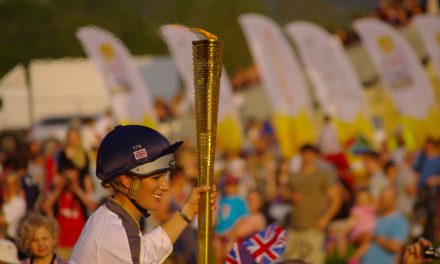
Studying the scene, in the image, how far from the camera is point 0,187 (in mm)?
14031

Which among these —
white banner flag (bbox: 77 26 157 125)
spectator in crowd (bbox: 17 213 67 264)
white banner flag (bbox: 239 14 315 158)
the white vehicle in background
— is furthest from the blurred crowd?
the white vehicle in background

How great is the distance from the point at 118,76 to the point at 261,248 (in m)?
16.1

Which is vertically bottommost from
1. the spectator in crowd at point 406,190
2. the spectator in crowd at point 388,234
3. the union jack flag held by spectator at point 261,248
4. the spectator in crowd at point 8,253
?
the spectator in crowd at point 406,190

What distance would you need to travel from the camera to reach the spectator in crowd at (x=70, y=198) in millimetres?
12243

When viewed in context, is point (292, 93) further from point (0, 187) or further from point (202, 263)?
point (202, 263)

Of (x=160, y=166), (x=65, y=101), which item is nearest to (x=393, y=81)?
(x=65, y=101)

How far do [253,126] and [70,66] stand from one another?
9372 mm

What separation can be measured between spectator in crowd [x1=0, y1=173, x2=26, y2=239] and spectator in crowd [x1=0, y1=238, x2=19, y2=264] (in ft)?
15.2

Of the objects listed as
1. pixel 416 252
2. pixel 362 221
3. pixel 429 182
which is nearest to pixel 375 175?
pixel 429 182

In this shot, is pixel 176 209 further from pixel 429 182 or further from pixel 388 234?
pixel 429 182

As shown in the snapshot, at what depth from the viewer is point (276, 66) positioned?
76.7ft

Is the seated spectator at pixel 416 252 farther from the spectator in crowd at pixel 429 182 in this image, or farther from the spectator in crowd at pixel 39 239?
the spectator in crowd at pixel 429 182

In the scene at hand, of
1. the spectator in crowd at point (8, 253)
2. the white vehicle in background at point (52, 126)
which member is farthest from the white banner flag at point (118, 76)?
the spectator in crowd at point (8, 253)

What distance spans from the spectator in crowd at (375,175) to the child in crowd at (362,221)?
0.86 meters
